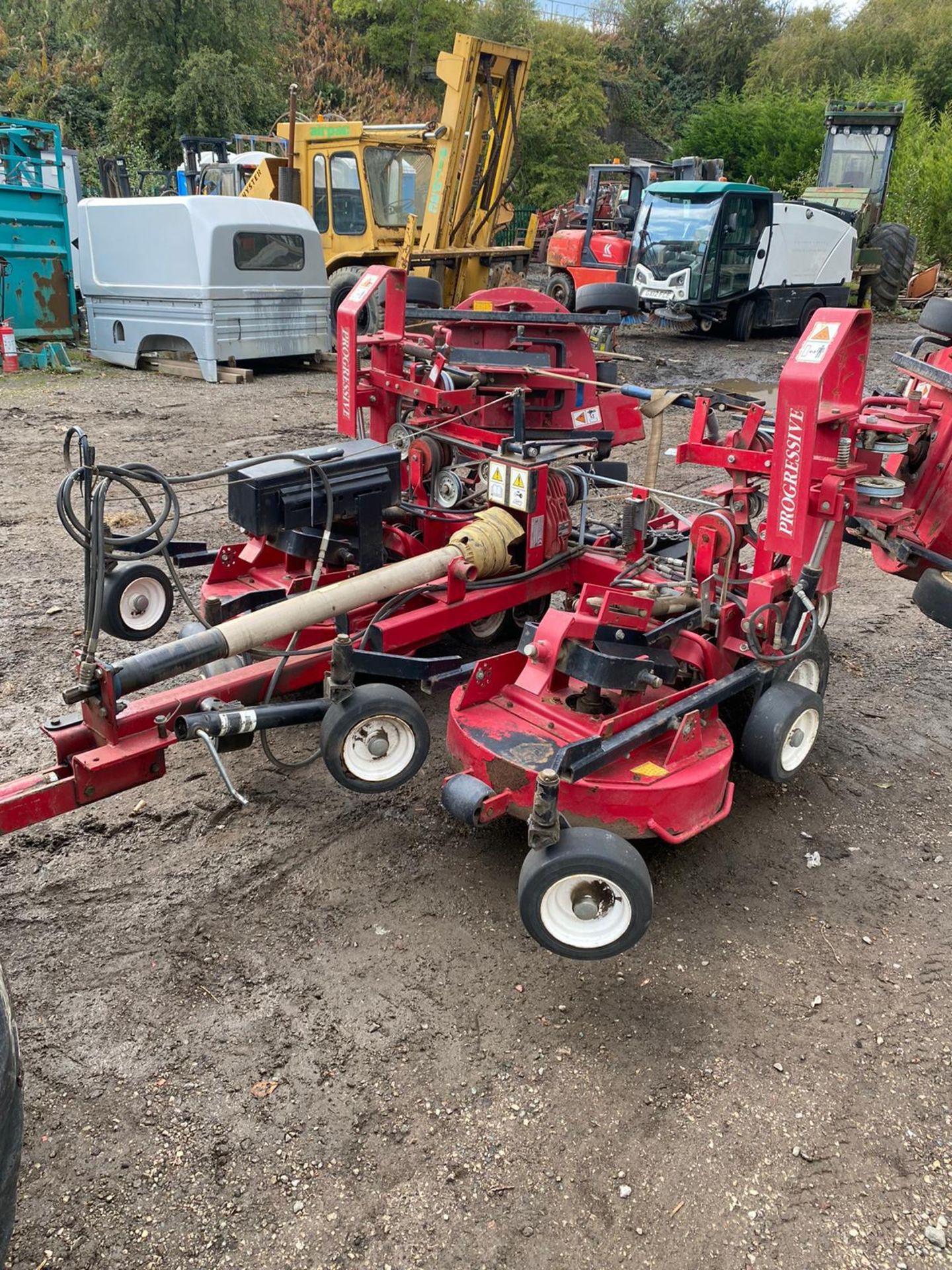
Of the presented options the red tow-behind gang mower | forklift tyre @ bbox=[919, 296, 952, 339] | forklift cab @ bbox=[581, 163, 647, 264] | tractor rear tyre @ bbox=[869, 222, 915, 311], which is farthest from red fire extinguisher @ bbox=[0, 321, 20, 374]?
tractor rear tyre @ bbox=[869, 222, 915, 311]

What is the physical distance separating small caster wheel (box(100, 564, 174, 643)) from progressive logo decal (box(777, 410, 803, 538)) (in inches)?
94.5

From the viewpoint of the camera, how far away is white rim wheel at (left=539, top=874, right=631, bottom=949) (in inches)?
109

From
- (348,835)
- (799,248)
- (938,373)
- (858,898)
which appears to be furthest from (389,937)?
(799,248)

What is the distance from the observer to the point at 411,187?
13273 millimetres

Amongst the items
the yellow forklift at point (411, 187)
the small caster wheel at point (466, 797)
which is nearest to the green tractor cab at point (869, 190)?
the yellow forklift at point (411, 187)

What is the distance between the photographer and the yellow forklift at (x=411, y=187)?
38.8 ft

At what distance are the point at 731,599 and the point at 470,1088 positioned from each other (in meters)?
2.03

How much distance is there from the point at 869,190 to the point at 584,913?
61.3ft

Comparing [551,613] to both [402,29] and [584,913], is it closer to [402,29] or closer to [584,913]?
[584,913]

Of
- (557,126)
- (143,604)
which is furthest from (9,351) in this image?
(557,126)

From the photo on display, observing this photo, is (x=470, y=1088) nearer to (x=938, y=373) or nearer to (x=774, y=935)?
(x=774, y=935)

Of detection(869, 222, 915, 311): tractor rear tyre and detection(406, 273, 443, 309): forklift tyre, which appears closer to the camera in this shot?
detection(406, 273, 443, 309): forklift tyre

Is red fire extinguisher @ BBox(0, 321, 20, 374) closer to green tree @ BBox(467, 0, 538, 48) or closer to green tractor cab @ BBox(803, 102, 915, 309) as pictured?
green tractor cab @ BBox(803, 102, 915, 309)

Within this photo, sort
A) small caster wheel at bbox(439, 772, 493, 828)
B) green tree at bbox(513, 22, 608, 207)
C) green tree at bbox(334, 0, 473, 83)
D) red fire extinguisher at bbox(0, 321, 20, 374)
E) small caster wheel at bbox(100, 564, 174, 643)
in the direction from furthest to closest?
green tree at bbox(334, 0, 473, 83)
green tree at bbox(513, 22, 608, 207)
red fire extinguisher at bbox(0, 321, 20, 374)
small caster wheel at bbox(100, 564, 174, 643)
small caster wheel at bbox(439, 772, 493, 828)
